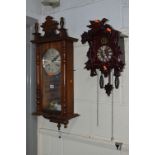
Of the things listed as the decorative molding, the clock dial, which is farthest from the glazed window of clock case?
the clock dial

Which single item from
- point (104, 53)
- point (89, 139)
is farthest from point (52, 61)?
point (89, 139)

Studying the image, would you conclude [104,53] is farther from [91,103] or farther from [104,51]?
[91,103]

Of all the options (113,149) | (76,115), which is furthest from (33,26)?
(113,149)

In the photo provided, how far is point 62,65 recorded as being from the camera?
187cm

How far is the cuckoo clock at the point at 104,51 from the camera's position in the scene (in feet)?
Result: 5.40

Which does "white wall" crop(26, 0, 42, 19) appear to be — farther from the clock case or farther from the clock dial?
the clock dial

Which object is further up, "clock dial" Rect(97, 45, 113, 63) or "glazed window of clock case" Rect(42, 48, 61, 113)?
"clock dial" Rect(97, 45, 113, 63)

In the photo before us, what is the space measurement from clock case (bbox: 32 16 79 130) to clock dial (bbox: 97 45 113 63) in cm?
29

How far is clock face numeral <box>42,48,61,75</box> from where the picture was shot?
6.38ft

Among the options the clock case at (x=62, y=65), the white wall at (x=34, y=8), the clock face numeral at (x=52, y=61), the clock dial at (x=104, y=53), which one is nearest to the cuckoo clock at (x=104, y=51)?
the clock dial at (x=104, y=53)

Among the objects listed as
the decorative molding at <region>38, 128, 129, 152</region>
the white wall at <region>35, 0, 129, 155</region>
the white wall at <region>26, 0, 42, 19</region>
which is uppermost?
the white wall at <region>26, 0, 42, 19</region>
